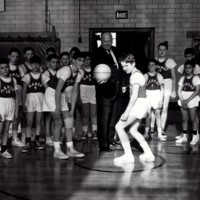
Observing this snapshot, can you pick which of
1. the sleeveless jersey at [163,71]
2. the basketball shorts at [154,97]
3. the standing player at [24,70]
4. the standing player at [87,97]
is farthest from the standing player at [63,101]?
the sleeveless jersey at [163,71]

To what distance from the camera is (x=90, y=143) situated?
603 centimetres

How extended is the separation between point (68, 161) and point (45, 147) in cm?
88

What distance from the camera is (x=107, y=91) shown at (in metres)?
5.28

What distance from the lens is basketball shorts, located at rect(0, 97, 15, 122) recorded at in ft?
16.5

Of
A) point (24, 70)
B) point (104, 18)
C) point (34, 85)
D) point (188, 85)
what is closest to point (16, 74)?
point (24, 70)

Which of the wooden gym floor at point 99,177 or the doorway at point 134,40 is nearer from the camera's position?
the wooden gym floor at point 99,177

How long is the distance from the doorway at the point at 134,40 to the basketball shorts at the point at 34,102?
149 inches

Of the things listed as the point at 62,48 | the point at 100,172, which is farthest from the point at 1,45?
the point at 100,172

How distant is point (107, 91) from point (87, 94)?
1.11 metres

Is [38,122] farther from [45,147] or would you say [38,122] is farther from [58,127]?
[58,127]

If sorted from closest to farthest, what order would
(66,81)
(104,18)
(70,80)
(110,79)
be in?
(66,81) < (70,80) < (110,79) < (104,18)

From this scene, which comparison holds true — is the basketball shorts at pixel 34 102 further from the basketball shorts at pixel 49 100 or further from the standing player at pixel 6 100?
the standing player at pixel 6 100

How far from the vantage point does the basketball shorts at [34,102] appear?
5.55 m

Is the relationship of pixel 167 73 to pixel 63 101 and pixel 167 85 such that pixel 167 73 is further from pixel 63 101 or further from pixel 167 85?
pixel 63 101
